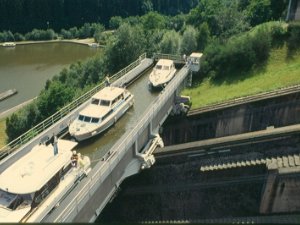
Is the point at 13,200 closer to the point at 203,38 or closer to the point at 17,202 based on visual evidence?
the point at 17,202

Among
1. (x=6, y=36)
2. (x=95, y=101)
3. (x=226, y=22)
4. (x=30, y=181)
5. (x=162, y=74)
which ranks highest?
(x=226, y=22)

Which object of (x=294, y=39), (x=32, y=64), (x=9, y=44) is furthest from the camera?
(x=9, y=44)

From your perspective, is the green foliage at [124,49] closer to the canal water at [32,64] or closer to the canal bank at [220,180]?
the canal bank at [220,180]

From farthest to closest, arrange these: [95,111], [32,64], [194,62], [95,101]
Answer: [32,64] → [194,62] → [95,101] → [95,111]

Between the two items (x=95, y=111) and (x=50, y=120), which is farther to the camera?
(x=50, y=120)

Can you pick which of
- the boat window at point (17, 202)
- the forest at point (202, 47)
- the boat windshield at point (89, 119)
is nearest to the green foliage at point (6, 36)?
the forest at point (202, 47)

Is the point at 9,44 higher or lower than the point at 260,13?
lower

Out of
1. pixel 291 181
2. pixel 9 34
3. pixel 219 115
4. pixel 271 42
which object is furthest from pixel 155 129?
pixel 9 34

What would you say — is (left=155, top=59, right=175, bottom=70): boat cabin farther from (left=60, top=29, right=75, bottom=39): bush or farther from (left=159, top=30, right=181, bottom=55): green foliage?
(left=60, top=29, right=75, bottom=39): bush

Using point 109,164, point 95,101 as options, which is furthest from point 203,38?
point 109,164
